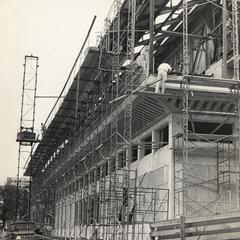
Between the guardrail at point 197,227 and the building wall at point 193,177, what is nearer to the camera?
the guardrail at point 197,227

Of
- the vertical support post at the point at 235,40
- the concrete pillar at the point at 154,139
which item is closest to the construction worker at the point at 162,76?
the vertical support post at the point at 235,40

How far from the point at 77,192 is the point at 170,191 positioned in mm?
26068

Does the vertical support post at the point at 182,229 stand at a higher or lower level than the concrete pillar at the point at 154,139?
lower

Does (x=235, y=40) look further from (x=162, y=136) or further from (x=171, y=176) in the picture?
(x=162, y=136)

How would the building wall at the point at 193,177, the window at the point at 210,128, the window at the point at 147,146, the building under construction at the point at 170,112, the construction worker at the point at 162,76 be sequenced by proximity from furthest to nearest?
the window at the point at 147,146, the window at the point at 210,128, the building wall at the point at 193,177, the building under construction at the point at 170,112, the construction worker at the point at 162,76

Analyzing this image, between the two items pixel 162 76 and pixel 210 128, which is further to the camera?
pixel 210 128

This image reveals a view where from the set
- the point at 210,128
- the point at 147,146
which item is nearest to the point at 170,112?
the point at 210,128

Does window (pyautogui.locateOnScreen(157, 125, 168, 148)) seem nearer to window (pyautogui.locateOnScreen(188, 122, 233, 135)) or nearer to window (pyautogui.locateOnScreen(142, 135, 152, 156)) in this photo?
window (pyautogui.locateOnScreen(142, 135, 152, 156))

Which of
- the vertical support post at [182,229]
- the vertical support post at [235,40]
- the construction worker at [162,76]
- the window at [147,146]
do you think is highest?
the vertical support post at [235,40]

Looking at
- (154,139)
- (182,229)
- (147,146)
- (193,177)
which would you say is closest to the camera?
(182,229)

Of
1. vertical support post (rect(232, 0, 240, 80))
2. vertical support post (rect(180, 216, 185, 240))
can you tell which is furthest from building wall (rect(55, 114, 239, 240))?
vertical support post (rect(180, 216, 185, 240))

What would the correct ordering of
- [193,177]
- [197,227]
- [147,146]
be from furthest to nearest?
[147,146], [193,177], [197,227]

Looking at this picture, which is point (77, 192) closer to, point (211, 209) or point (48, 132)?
point (48, 132)

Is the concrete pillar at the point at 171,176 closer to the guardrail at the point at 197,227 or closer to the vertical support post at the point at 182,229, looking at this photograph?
the guardrail at the point at 197,227
